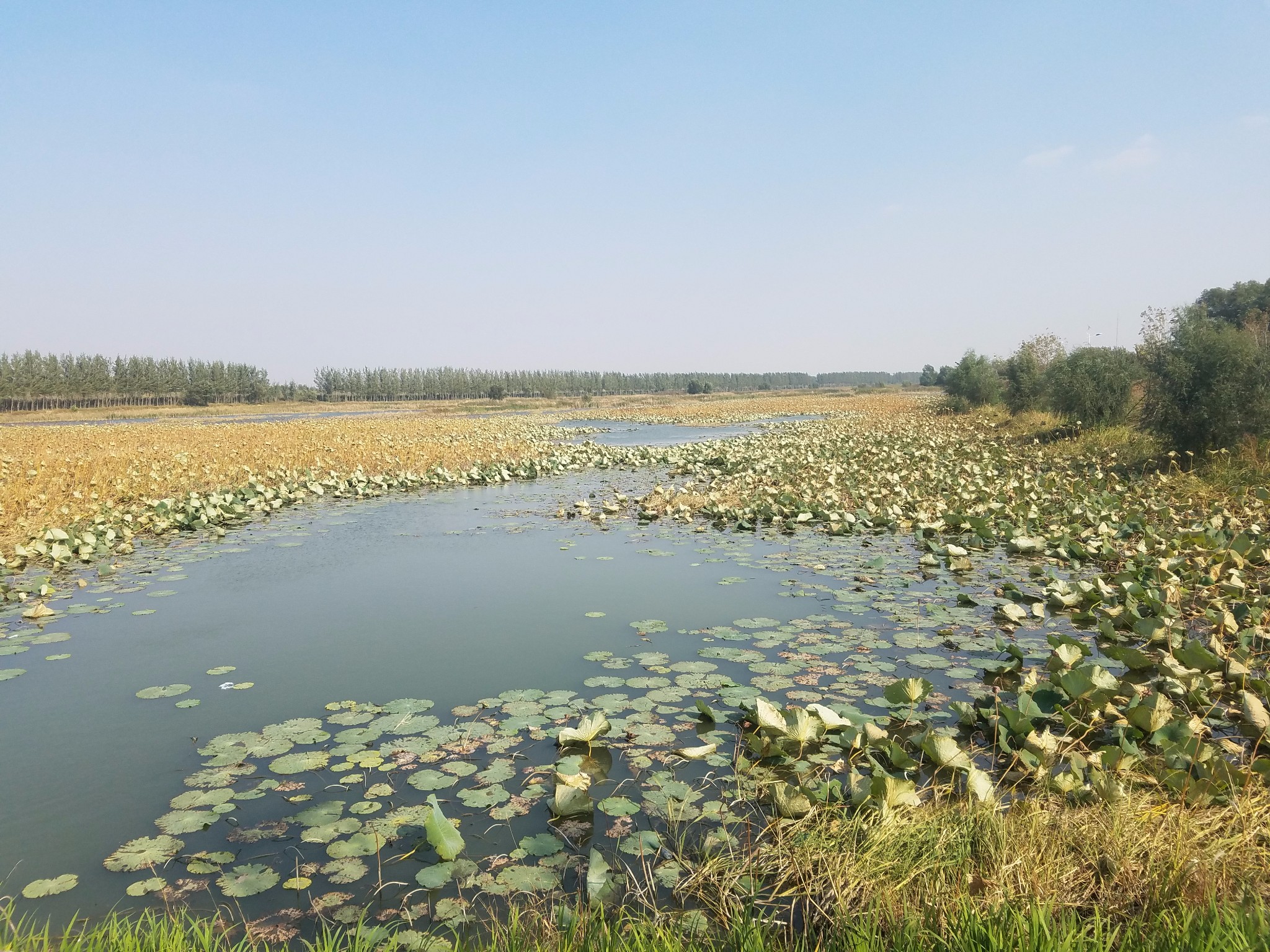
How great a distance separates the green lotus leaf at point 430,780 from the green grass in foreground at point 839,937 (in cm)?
104

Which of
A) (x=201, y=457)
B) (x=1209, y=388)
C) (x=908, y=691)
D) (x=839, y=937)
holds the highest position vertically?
(x=1209, y=388)

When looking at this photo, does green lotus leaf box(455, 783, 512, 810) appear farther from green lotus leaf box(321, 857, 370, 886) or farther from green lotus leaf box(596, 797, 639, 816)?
green lotus leaf box(321, 857, 370, 886)

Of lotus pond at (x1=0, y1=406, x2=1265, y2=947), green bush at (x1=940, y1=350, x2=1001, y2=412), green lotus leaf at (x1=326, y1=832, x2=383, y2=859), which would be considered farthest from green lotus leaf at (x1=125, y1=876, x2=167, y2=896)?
green bush at (x1=940, y1=350, x2=1001, y2=412)

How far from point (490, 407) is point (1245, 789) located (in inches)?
2505

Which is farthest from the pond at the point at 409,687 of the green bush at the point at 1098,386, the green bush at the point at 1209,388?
the green bush at the point at 1098,386

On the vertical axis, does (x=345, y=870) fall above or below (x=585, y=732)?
below

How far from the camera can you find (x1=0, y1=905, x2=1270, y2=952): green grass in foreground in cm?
223

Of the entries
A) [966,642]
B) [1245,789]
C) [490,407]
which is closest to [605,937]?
[1245,789]

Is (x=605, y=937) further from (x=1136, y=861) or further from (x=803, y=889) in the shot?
(x=1136, y=861)

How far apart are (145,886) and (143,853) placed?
30 centimetres

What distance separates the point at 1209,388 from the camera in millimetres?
12961

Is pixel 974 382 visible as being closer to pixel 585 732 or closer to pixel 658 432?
pixel 658 432

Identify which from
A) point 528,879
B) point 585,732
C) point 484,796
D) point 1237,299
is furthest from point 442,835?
point 1237,299

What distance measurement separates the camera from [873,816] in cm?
316
